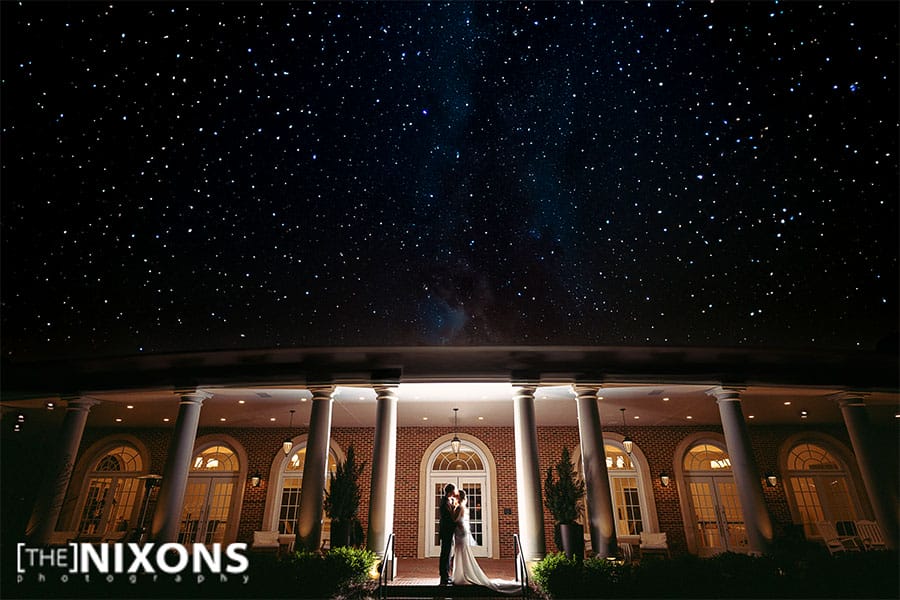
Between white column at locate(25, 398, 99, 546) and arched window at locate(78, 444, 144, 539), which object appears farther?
arched window at locate(78, 444, 144, 539)

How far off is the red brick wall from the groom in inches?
289

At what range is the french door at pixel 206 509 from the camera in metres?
16.4

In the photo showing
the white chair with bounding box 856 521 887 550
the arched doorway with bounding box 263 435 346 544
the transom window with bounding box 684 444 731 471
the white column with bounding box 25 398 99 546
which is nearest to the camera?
the white column with bounding box 25 398 99 546

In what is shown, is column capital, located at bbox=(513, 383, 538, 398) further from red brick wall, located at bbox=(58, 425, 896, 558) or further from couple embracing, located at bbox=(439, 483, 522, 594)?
red brick wall, located at bbox=(58, 425, 896, 558)

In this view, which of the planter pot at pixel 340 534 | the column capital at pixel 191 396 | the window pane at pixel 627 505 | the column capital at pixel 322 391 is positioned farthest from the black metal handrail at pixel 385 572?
the window pane at pixel 627 505

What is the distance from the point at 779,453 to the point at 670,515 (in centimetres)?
485

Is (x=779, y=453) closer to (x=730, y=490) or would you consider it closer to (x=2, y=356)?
(x=730, y=490)

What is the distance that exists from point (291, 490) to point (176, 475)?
710cm

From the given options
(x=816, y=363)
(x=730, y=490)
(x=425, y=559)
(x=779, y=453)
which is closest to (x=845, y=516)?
(x=779, y=453)

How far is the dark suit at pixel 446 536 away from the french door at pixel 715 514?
1137 centimetres

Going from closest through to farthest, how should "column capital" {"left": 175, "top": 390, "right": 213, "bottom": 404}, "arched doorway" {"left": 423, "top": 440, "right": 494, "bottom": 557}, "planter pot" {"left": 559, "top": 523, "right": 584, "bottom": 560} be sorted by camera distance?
"planter pot" {"left": 559, "top": 523, "right": 584, "bottom": 560} < "column capital" {"left": 175, "top": 390, "right": 213, "bottom": 404} < "arched doorway" {"left": 423, "top": 440, "right": 494, "bottom": 557}

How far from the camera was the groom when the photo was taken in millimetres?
9109

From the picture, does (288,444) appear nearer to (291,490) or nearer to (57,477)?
(291,490)

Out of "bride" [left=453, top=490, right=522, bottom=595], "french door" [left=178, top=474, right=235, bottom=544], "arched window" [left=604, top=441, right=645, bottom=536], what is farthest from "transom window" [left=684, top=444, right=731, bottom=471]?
"french door" [left=178, top=474, right=235, bottom=544]
